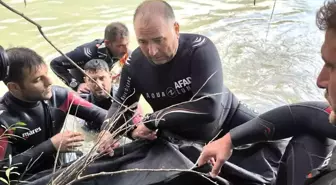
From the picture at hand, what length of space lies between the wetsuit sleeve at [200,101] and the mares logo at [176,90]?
0.21ft

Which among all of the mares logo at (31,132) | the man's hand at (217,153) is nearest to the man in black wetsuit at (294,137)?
the man's hand at (217,153)

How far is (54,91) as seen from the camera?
2.58 meters

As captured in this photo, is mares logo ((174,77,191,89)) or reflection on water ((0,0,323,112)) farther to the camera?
reflection on water ((0,0,323,112))

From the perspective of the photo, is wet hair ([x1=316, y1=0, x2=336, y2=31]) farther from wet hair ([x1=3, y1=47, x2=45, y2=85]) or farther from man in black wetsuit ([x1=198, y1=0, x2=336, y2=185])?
wet hair ([x1=3, y1=47, x2=45, y2=85])

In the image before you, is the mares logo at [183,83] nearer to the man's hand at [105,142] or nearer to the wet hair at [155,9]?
the wet hair at [155,9]

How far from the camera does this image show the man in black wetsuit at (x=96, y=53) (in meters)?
3.68

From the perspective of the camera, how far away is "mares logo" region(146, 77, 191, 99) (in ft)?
7.76

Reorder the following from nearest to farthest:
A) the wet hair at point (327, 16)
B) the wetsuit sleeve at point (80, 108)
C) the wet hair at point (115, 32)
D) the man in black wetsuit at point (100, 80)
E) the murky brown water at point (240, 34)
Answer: the wet hair at point (327, 16), the wetsuit sleeve at point (80, 108), the man in black wetsuit at point (100, 80), the wet hair at point (115, 32), the murky brown water at point (240, 34)

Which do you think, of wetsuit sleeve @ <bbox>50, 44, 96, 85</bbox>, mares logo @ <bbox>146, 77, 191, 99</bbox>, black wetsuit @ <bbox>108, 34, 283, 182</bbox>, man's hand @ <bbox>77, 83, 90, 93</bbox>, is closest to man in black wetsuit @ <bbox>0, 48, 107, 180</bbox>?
black wetsuit @ <bbox>108, 34, 283, 182</bbox>

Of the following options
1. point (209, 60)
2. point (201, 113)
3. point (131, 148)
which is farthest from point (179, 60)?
point (131, 148)

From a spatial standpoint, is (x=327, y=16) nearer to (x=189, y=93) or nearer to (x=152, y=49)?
(x=152, y=49)

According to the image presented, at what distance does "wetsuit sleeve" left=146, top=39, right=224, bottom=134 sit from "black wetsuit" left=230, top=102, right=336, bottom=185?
0.30m

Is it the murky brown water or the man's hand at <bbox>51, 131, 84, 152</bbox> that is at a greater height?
the man's hand at <bbox>51, 131, 84, 152</bbox>

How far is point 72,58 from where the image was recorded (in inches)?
153
